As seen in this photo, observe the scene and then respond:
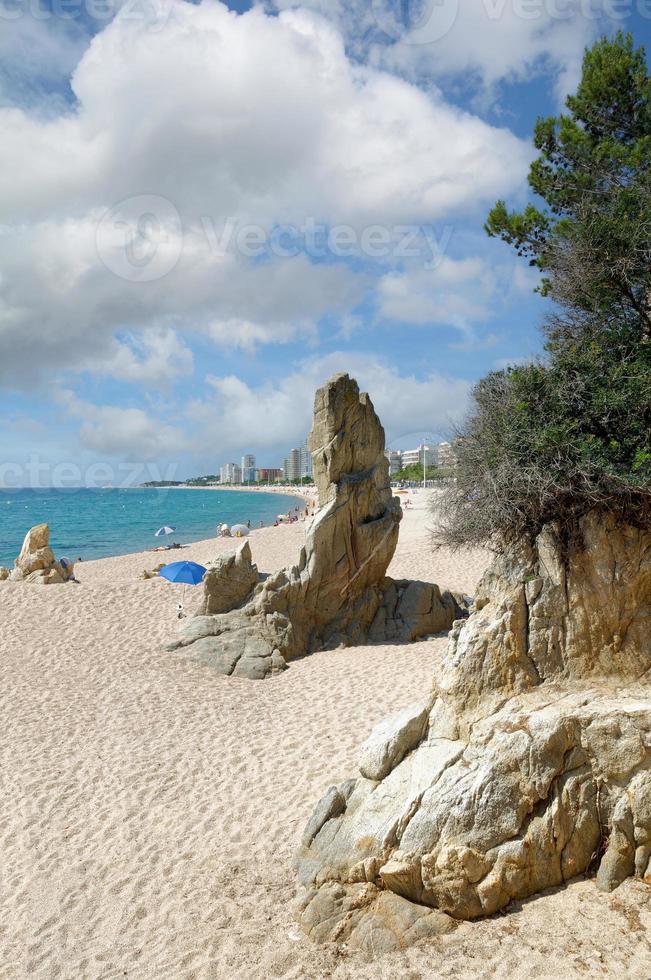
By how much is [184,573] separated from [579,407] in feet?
44.2

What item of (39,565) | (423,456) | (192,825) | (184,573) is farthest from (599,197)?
(423,456)

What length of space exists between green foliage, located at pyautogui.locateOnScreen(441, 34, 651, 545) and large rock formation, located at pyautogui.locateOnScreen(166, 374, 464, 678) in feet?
27.4

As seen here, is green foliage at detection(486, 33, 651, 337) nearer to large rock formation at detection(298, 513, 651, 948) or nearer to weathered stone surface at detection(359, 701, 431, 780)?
large rock formation at detection(298, 513, 651, 948)

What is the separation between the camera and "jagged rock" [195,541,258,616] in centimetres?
1582

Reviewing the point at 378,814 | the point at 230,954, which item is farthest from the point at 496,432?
the point at 230,954

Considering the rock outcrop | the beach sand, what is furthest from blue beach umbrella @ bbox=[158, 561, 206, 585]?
the rock outcrop

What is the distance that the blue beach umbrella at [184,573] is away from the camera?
1717 centimetres

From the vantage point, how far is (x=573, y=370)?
6262mm

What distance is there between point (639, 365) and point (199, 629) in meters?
12.4

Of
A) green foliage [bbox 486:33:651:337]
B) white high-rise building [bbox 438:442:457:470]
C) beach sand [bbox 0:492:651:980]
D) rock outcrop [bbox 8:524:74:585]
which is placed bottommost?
beach sand [bbox 0:492:651:980]

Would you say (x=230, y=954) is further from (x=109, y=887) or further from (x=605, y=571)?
(x=605, y=571)

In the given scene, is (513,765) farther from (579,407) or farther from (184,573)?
(184,573)

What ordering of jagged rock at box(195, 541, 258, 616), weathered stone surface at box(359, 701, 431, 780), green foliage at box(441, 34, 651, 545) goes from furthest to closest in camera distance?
jagged rock at box(195, 541, 258, 616)
weathered stone surface at box(359, 701, 431, 780)
green foliage at box(441, 34, 651, 545)

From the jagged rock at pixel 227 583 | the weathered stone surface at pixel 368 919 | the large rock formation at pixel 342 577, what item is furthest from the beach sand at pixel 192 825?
the jagged rock at pixel 227 583
